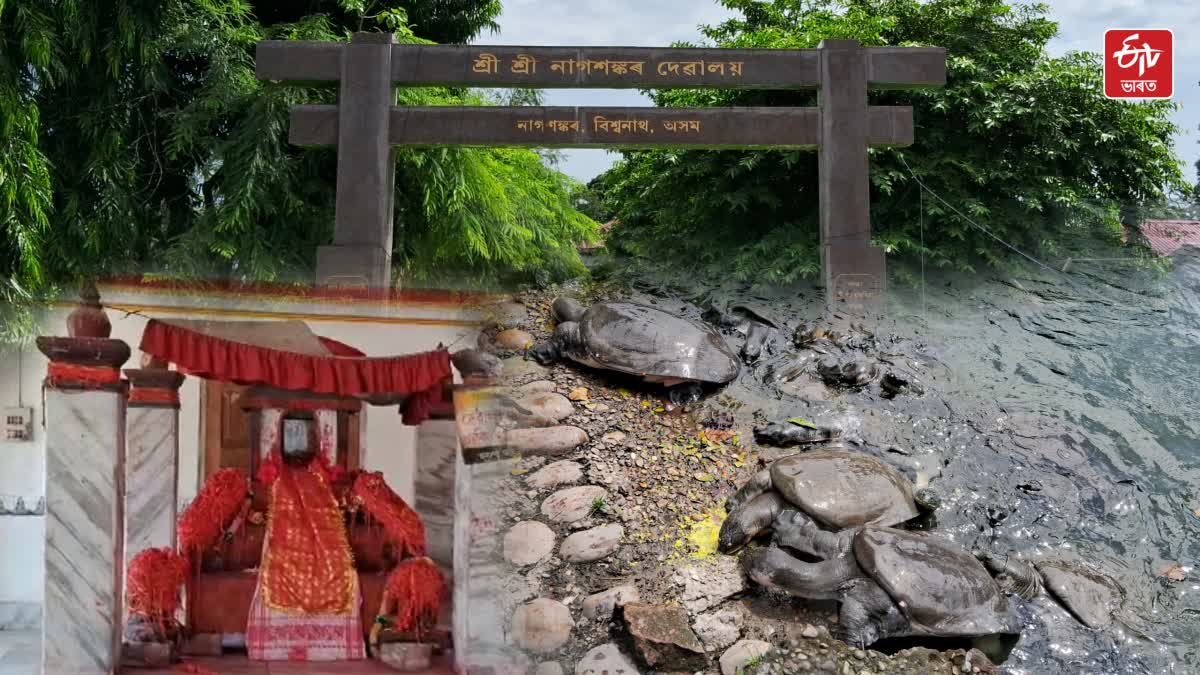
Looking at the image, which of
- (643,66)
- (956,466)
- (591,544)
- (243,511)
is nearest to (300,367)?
(243,511)

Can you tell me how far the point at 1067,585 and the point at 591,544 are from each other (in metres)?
1.88

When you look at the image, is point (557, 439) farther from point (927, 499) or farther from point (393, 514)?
point (393, 514)

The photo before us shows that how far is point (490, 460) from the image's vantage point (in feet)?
6.59

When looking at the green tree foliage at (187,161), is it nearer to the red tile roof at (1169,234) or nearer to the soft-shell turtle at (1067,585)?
the soft-shell turtle at (1067,585)

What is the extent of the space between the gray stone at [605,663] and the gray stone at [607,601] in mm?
144

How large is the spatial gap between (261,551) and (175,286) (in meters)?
0.63

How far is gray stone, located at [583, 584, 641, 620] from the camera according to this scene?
131 inches

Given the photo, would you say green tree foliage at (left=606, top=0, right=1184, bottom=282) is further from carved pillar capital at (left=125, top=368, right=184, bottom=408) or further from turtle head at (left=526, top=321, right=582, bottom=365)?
carved pillar capital at (left=125, top=368, right=184, bottom=408)

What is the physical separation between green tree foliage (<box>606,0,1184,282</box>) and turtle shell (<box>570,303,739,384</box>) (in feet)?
8.22

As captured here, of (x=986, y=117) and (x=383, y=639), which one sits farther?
(x=986, y=117)

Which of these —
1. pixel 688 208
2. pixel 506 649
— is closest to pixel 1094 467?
pixel 506 649

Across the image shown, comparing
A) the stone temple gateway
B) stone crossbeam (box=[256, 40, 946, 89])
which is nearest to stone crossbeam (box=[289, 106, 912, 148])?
the stone temple gateway

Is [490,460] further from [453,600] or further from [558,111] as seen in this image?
[558,111]

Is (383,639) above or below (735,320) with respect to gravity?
below
